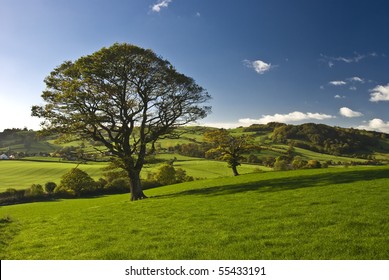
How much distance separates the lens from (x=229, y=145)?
64.8 metres

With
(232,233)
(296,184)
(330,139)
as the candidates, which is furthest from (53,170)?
(232,233)

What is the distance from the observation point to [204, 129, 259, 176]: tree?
210ft

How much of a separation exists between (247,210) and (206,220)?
10.2 feet

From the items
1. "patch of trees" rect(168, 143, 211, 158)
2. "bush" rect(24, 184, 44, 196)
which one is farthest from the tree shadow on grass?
"patch of trees" rect(168, 143, 211, 158)

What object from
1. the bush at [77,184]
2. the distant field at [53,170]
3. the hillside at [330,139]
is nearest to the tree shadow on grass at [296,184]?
the bush at [77,184]

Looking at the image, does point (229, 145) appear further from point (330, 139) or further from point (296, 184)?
point (330, 139)

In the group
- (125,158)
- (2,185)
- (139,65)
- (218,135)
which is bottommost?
(2,185)

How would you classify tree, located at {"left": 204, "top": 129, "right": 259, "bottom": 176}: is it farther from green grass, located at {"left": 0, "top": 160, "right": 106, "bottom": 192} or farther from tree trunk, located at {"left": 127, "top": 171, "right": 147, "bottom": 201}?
green grass, located at {"left": 0, "top": 160, "right": 106, "bottom": 192}

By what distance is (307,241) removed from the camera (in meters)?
12.1

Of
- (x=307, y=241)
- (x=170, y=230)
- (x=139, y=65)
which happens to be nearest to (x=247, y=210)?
(x=170, y=230)

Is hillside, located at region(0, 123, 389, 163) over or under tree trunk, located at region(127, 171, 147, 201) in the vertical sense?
over

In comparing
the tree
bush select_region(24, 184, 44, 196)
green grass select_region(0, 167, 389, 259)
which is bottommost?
bush select_region(24, 184, 44, 196)

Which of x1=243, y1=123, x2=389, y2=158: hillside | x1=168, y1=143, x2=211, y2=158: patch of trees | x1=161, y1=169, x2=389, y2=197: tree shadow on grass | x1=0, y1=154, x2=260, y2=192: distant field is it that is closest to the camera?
x1=161, y1=169, x2=389, y2=197: tree shadow on grass
